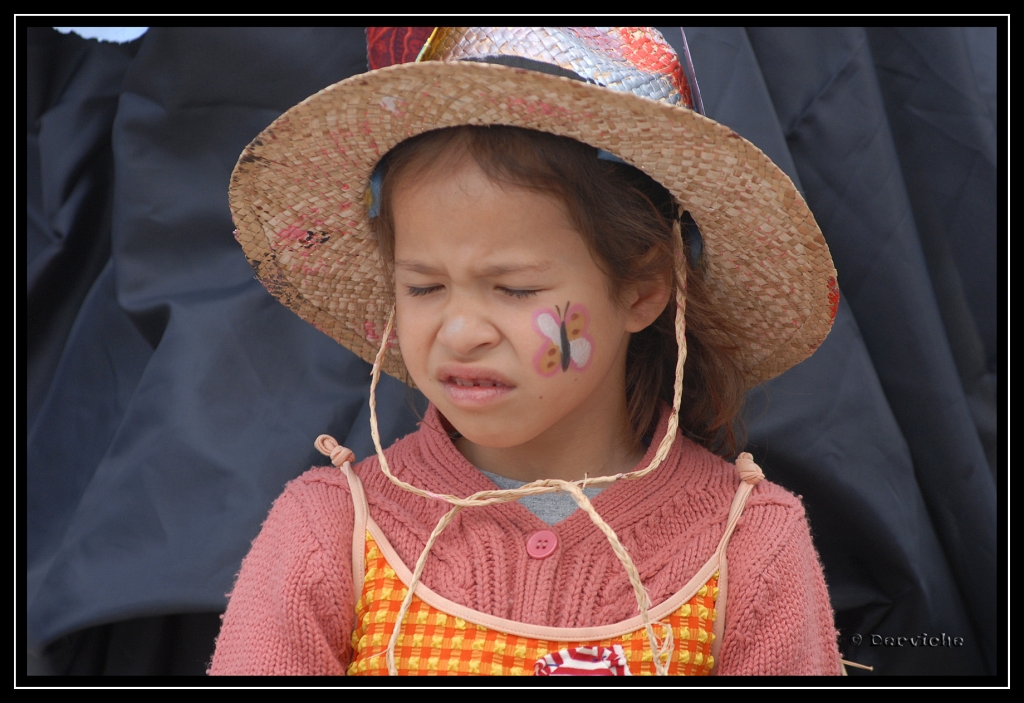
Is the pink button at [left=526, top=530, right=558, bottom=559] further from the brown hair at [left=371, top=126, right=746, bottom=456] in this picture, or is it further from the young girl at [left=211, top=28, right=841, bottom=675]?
the brown hair at [left=371, top=126, right=746, bottom=456]

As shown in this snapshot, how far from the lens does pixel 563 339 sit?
1.28 m

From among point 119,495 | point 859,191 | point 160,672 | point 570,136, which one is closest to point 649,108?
point 570,136

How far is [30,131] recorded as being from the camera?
6.78ft

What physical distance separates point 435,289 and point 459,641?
48 cm

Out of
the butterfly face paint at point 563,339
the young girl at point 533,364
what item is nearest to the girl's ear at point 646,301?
the young girl at point 533,364

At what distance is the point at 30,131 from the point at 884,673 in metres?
2.19

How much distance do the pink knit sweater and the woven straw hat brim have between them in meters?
0.30

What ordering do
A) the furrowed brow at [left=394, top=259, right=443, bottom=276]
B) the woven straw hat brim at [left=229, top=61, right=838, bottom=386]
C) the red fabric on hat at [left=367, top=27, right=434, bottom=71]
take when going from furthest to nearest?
1. the red fabric on hat at [left=367, top=27, right=434, bottom=71]
2. the furrowed brow at [left=394, top=259, right=443, bottom=276]
3. the woven straw hat brim at [left=229, top=61, right=838, bottom=386]

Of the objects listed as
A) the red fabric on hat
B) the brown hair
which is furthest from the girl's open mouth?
the red fabric on hat

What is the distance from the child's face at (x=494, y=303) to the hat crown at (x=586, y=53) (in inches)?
6.2

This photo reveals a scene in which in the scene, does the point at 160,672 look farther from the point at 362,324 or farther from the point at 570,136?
the point at 570,136

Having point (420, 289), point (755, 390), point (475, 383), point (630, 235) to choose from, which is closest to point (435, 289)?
point (420, 289)

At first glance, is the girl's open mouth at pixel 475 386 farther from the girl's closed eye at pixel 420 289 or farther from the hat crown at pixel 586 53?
the hat crown at pixel 586 53

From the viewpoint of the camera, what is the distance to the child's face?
124 cm
